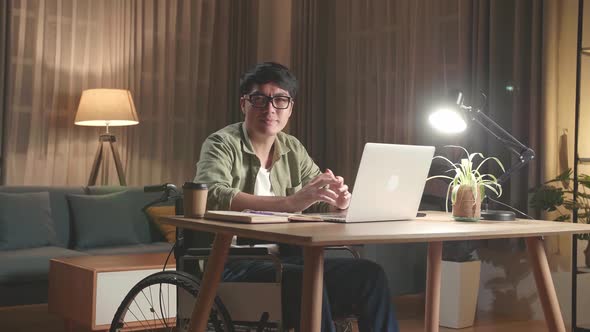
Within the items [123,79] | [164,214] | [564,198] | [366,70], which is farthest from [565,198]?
[123,79]

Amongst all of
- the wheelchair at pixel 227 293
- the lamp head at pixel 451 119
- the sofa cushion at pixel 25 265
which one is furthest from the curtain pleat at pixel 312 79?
the wheelchair at pixel 227 293

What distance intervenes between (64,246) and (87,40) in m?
1.61

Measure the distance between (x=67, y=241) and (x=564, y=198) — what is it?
9.54 feet

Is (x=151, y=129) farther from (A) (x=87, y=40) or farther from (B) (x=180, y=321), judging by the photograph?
(B) (x=180, y=321)

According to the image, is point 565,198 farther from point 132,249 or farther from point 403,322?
point 132,249

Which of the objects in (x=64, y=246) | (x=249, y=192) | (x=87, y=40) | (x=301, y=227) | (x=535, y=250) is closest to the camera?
(x=301, y=227)

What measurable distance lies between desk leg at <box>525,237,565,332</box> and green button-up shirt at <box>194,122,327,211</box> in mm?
789

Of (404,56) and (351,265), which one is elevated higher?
(404,56)

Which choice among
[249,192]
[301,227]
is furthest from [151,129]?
[301,227]

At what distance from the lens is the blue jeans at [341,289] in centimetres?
204

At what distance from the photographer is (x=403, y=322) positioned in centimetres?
412

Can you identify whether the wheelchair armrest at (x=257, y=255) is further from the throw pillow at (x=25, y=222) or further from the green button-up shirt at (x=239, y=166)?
the throw pillow at (x=25, y=222)

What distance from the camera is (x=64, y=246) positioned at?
182 inches

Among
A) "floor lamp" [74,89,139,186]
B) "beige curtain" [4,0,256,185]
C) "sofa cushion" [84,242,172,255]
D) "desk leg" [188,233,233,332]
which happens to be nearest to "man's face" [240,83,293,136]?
"desk leg" [188,233,233,332]
